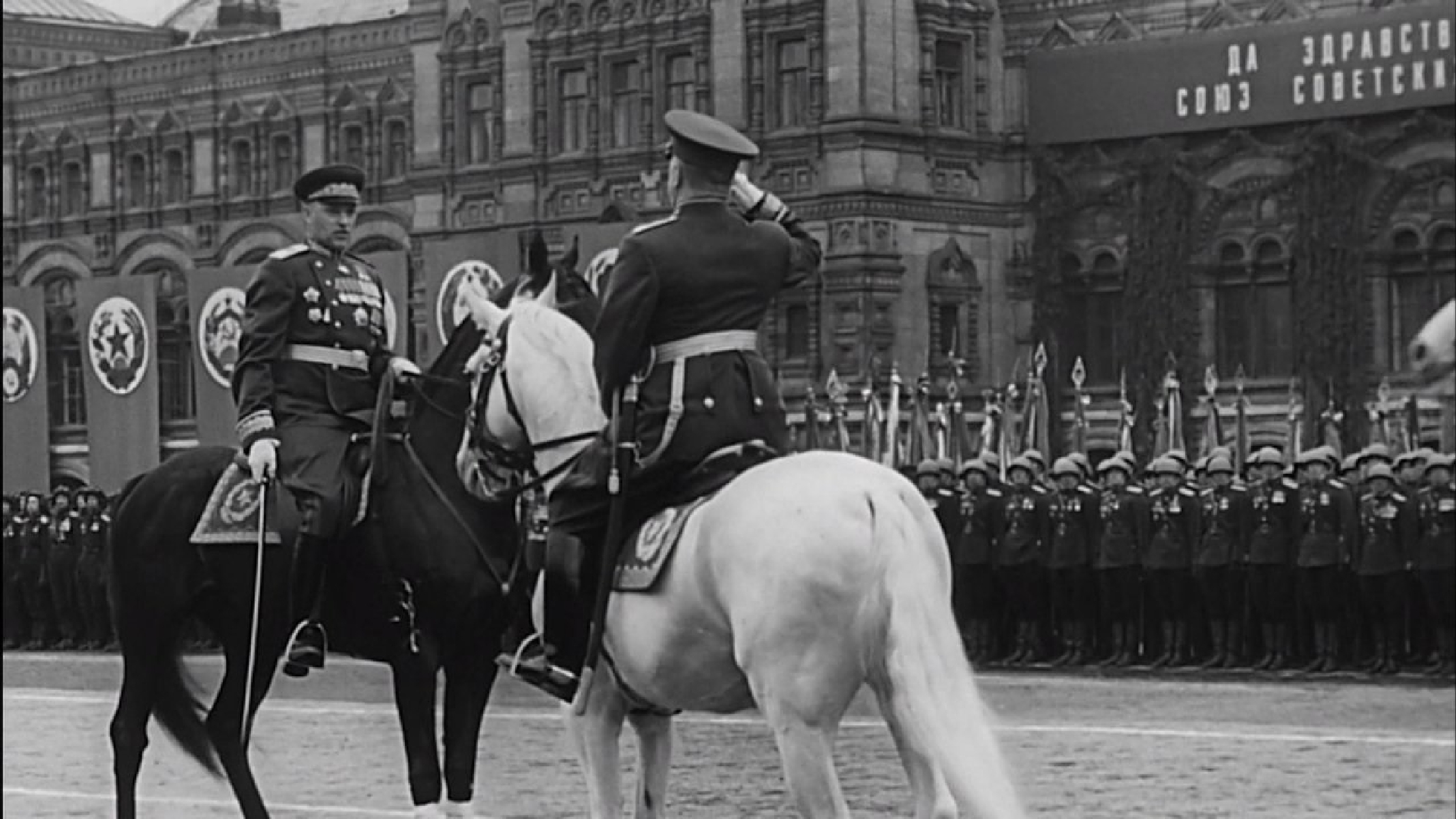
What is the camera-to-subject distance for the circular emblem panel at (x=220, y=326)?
1312 inches

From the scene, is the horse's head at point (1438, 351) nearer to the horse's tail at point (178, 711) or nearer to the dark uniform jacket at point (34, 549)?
the horse's tail at point (178, 711)

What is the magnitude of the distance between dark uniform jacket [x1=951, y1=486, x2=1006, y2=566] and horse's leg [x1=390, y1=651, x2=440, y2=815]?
14082 millimetres

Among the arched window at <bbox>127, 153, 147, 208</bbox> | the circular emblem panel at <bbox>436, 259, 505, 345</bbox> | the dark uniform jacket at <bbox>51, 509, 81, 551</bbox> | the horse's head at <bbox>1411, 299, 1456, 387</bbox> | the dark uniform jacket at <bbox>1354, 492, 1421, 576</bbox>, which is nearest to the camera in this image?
the horse's head at <bbox>1411, 299, 1456, 387</bbox>

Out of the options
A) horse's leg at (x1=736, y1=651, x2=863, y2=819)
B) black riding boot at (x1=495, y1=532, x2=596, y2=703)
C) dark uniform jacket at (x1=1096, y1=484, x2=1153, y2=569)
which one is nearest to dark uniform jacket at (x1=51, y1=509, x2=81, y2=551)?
dark uniform jacket at (x1=1096, y1=484, x2=1153, y2=569)

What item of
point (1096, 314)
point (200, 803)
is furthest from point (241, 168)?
point (200, 803)

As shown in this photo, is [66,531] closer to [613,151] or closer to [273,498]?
[613,151]

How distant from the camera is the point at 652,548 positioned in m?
8.23

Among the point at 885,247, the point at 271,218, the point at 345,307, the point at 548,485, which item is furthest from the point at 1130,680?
the point at 271,218

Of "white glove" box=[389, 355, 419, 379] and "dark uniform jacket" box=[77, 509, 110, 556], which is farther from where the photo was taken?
"dark uniform jacket" box=[77, 509, 110, 556]

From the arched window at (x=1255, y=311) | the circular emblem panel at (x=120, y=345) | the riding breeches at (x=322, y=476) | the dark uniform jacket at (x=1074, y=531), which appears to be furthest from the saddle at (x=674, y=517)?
the arched window at (x=1255, y=311)

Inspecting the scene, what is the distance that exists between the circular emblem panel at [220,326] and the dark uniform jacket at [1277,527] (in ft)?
46.0

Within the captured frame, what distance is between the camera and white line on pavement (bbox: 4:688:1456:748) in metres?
15.3

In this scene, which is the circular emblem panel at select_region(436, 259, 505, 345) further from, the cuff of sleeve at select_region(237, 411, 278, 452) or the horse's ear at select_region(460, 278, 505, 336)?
the horse's ear at select_region(460, 278, 505, 336)

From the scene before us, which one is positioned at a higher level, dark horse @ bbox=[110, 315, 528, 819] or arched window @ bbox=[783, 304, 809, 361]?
arched window @ bbox=[783, 304, 809, 361]
